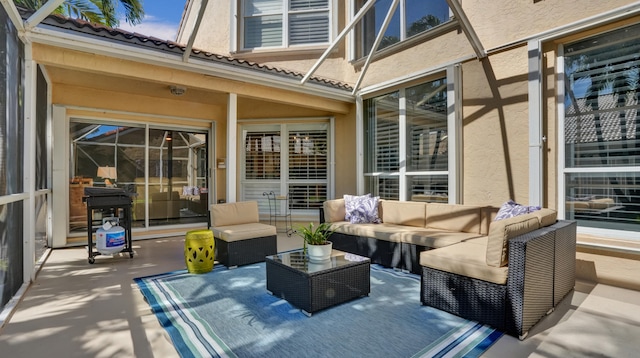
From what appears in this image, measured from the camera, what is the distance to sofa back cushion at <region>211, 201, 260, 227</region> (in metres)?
5.25

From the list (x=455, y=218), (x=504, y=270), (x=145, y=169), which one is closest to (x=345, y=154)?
(x=455, y=218)

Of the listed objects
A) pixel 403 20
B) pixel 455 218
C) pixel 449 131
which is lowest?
pixel 455 218

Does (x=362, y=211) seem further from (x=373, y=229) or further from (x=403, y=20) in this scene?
(x=403, y=20)

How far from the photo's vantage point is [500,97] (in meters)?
4.93

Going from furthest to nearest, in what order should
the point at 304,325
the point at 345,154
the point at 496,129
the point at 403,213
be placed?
the point at 345,154
the point at 403,213
the point at 496,129
the point at 304,325

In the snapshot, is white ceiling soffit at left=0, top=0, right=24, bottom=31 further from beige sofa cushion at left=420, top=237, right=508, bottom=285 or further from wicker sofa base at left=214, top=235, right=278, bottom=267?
beige sofa cushion at left=420, top=237, right=508, bottom=285

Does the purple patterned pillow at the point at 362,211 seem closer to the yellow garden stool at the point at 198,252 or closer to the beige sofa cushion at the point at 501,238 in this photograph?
the yellow garden stool at the point at 198,252

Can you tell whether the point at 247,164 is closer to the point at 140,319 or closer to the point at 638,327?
the point at 140,319

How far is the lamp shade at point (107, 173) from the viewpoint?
700cm

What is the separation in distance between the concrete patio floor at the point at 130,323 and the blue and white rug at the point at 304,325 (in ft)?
0.58

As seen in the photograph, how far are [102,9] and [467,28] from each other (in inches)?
368

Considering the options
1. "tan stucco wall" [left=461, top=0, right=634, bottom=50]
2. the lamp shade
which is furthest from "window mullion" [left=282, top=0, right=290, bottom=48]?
the lamp shade

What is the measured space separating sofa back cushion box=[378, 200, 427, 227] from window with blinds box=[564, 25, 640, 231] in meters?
1.91

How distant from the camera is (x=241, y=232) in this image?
4820 millimetres
